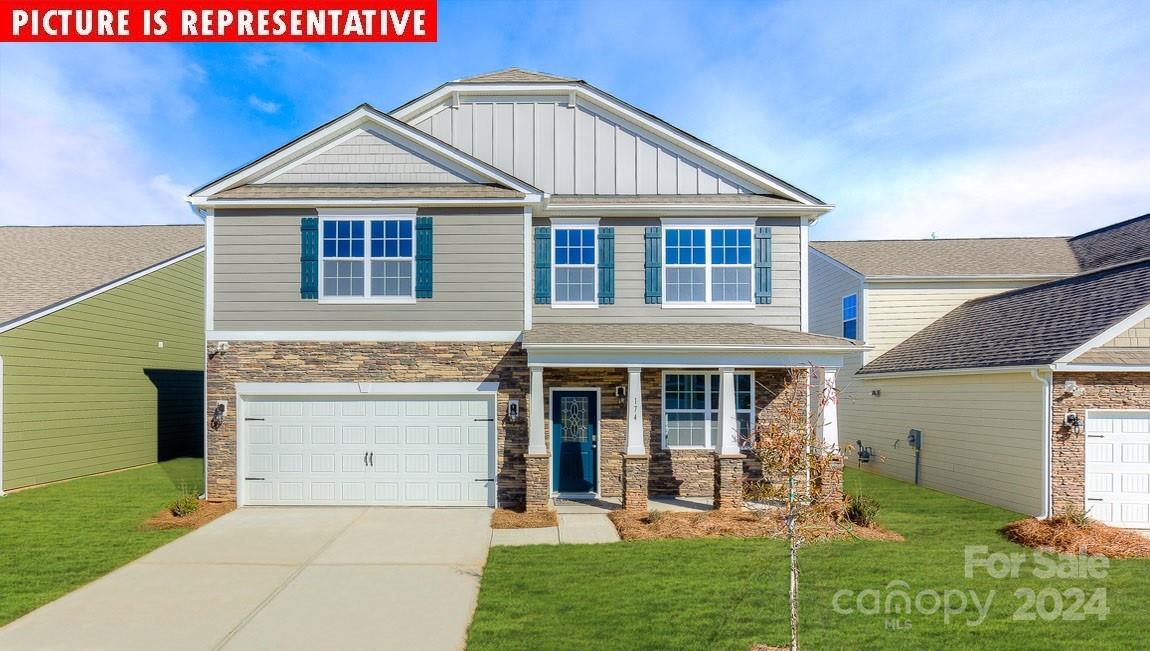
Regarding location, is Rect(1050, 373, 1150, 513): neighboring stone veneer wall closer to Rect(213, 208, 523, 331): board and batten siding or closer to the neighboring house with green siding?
Rect(213, 208, 523, 331): board and batten siding

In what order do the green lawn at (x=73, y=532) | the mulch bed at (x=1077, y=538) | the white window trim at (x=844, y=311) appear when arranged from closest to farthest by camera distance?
the green lawn at (x=73, y=532) → the mulch bed at (x=1077, y=538) → the white window trim at (x=844, y=311)

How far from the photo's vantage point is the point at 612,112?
13719 mm

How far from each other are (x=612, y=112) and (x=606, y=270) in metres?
3.54

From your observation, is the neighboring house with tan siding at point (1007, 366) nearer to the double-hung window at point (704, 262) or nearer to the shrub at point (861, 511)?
the shrub at point (861, 511)

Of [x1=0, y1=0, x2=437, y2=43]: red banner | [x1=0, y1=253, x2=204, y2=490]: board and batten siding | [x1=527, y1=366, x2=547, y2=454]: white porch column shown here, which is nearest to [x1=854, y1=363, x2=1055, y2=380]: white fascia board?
[x1=527, y1=366, x2=547, y2=454]: white porch column

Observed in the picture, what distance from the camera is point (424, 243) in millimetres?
11977

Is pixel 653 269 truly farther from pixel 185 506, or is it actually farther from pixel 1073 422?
pixel 185 506

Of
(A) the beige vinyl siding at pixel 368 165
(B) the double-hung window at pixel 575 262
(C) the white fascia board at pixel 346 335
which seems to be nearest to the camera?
(C) the white fascia board at pixel 346 335

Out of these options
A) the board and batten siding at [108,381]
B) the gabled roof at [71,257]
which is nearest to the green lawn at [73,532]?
the board and batten siding at [108,381]

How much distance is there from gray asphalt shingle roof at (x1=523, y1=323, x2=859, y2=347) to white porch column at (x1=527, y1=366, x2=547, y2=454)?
2.25ft

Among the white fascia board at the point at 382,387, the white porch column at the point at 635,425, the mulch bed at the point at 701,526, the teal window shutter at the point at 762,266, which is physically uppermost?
the teal window shutter at the point at 762,266

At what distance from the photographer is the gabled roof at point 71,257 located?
15180 millimetres

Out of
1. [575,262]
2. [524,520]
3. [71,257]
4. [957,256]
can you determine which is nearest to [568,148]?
[575,262]

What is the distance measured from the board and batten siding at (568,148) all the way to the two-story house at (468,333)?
96 cm
